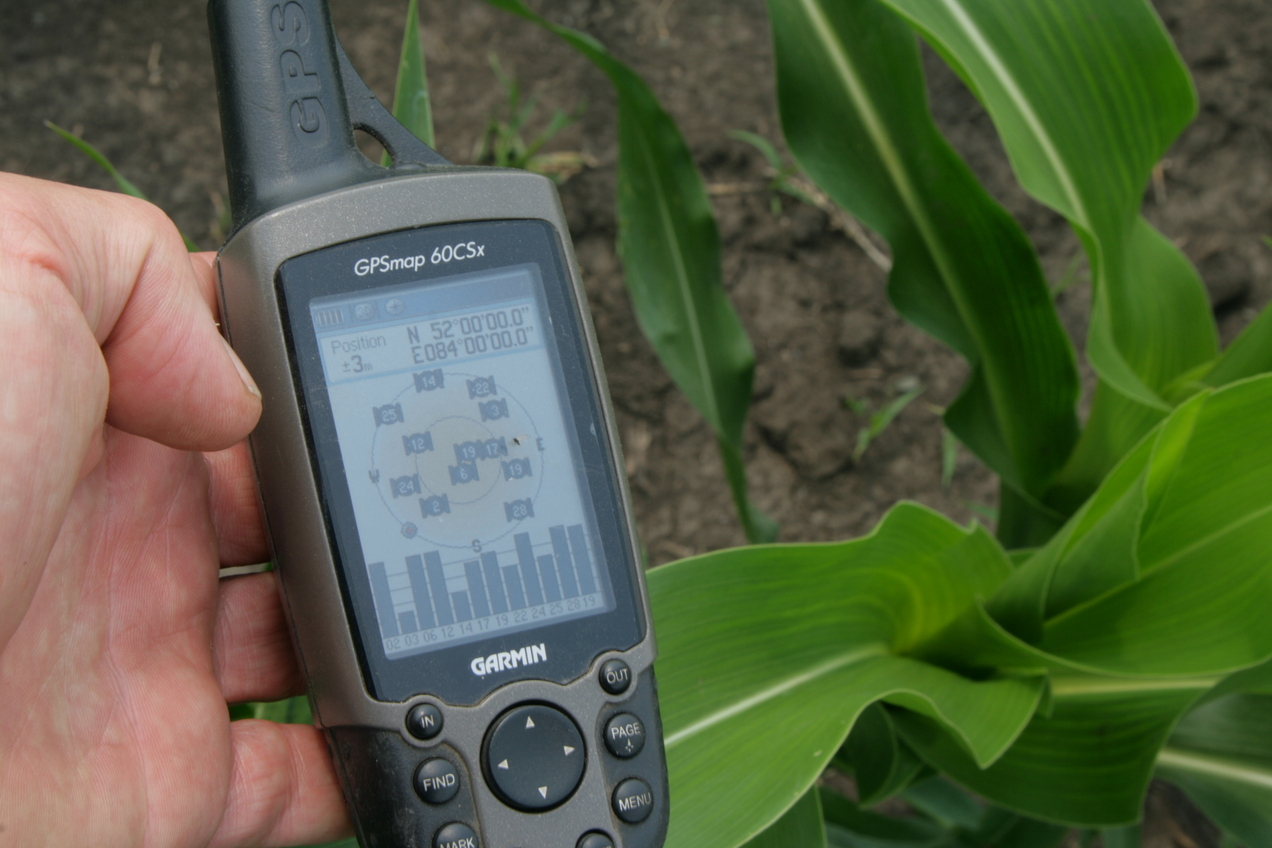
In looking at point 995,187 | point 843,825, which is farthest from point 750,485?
point 995,187

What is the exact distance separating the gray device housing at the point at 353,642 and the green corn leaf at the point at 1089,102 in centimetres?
43

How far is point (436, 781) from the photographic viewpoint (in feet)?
2.00

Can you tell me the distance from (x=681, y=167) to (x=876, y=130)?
0.19 meters

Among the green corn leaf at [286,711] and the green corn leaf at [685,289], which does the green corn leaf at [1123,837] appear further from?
the green corn leaf at [286,711]

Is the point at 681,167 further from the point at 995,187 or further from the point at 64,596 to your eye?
the point at 64,596

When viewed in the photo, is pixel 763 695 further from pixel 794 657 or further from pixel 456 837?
pixel 456 837

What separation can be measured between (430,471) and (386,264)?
0.14 meters

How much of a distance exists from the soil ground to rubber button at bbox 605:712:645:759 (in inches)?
21.2

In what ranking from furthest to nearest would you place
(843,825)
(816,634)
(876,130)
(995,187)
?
(995,187), (843,825), (876,130), (816,634)

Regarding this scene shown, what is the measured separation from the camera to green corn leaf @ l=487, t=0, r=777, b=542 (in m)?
0.98

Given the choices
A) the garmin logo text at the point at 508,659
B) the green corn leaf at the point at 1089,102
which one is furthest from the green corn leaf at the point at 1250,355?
the garmin logo text at the point at 508,659

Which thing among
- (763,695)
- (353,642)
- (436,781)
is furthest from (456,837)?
(763,695)

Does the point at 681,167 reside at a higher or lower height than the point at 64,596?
higher

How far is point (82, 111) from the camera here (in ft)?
3.90
